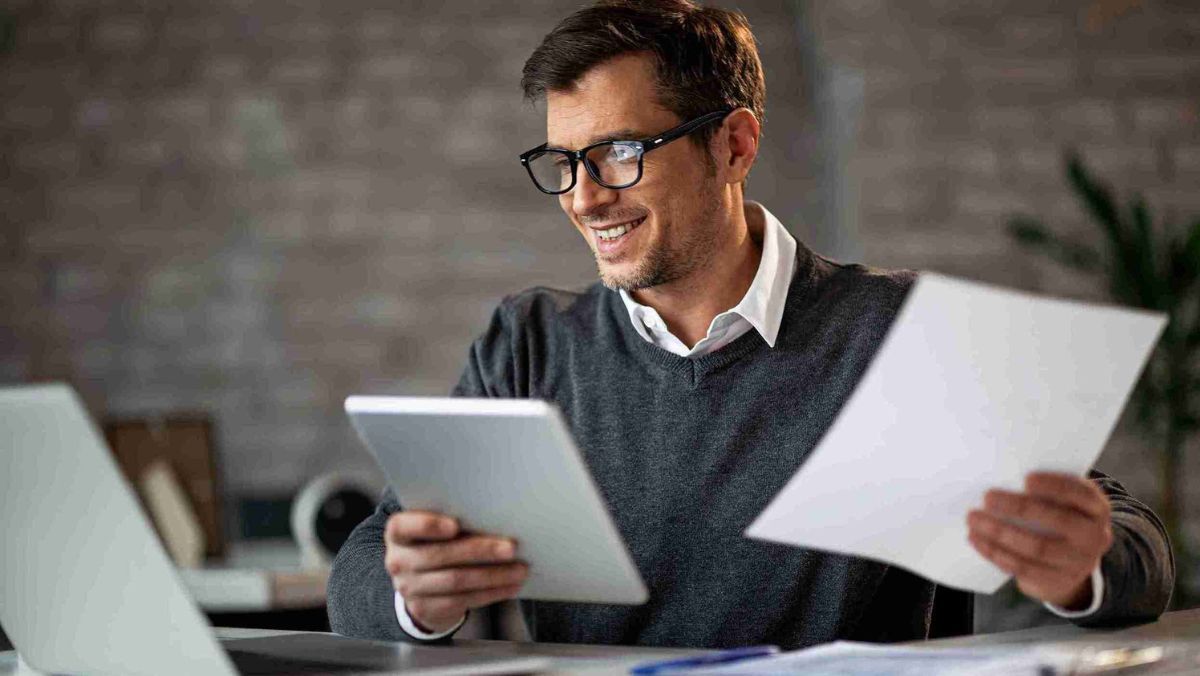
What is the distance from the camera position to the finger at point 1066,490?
1098 millimetres

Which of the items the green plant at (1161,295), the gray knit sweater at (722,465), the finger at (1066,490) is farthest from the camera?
the green plant at (1161,295)

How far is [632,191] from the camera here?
1.75 meters

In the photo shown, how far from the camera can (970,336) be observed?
3.32ft

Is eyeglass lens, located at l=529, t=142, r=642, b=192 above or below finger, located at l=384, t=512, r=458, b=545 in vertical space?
above

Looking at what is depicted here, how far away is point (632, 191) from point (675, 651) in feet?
2.13

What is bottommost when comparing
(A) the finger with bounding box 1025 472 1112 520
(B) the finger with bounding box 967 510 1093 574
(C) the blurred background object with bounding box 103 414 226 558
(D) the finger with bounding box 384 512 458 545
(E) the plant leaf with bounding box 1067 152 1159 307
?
(C) the blurred background object with bounding box 103 414 226 558

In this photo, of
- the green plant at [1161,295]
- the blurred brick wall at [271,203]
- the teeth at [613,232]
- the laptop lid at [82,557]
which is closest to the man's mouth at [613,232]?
the teeth at [613,232]

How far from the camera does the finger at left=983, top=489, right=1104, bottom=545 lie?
110cm

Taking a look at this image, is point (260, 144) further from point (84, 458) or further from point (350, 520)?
point (84, 458)

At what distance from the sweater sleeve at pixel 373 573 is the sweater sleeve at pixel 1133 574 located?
60cm

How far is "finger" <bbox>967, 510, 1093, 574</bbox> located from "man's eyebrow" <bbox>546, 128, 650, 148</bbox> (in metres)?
0.74

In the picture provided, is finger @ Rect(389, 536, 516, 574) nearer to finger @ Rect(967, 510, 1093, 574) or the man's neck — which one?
finger @ Rect(967, 510, 1093, 574)

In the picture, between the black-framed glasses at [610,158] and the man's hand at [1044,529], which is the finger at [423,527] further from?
the black-framed glasses at [610,158]

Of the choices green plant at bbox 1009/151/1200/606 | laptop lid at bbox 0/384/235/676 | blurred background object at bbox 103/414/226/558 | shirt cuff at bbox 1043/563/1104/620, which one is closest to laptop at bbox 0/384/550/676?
laptop lid at bbox 0/384/235/676
